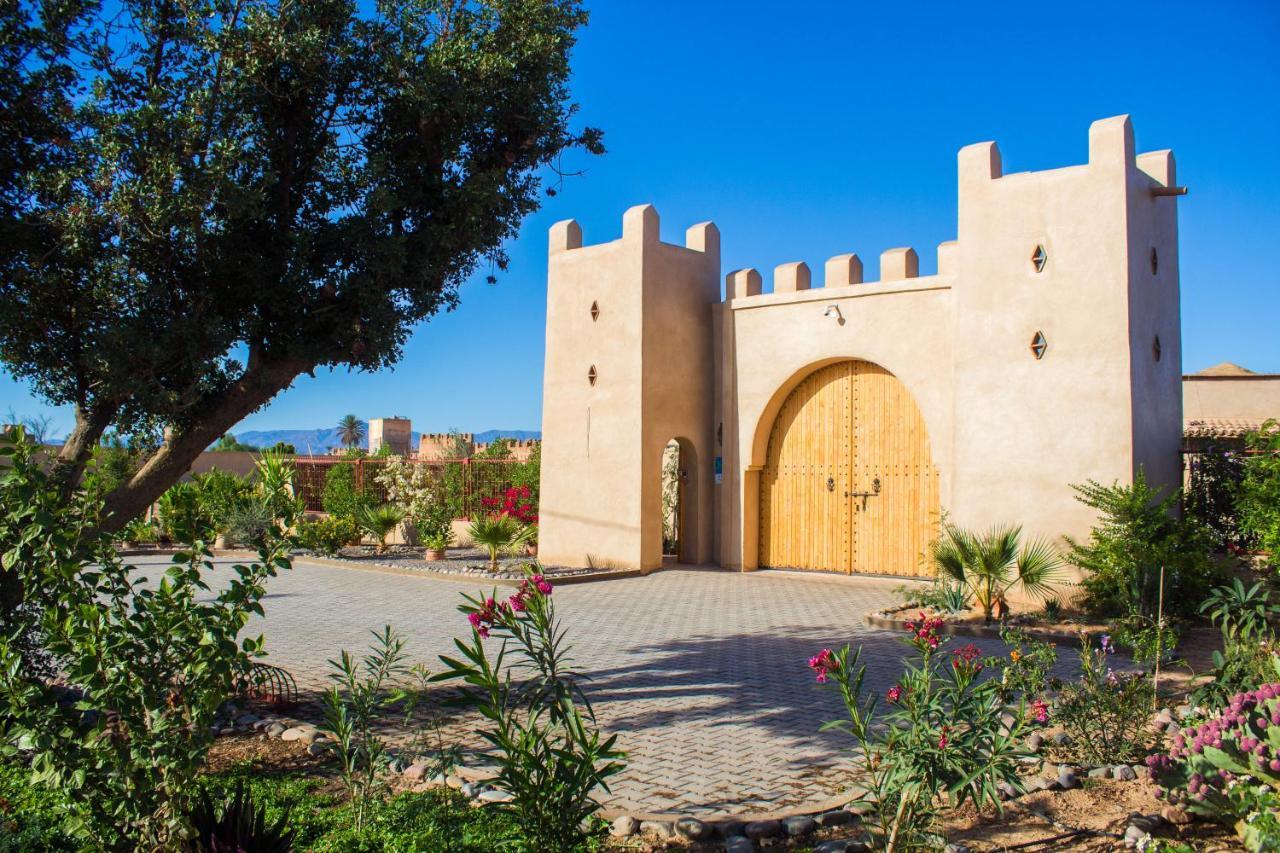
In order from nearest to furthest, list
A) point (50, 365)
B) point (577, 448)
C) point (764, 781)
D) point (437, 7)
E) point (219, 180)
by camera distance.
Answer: point (764, 781), point (219, 180), point (50, 365), point (437, 7), point (577, 448)

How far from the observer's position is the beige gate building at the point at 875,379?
12.1 metres

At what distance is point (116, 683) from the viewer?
420 centimetres

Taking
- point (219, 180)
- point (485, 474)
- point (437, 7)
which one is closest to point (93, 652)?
point (219, 180)

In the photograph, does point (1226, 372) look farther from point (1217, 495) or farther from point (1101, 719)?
point (1101, 719)

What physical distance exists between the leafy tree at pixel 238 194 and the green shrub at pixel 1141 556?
24.8 feet

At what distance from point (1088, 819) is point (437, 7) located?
6.84m

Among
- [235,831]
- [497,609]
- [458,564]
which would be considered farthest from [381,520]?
[497,609]

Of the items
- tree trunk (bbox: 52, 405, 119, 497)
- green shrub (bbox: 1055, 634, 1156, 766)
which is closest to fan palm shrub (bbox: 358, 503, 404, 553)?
tree trunk (bbox: 52, 405, 119, 497)

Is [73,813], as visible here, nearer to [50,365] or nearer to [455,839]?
[455,839]

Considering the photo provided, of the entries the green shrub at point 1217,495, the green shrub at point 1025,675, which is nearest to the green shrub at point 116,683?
the green shrub at point 1025,675

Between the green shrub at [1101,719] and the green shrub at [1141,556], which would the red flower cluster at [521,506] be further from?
the green shrub at [1101,719]

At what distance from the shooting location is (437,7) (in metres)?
7.42

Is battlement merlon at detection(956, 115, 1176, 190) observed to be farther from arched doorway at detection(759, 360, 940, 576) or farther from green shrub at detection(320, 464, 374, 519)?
green shrub at detection(320, 464, 374, 519)

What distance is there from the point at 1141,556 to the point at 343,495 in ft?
56.1
